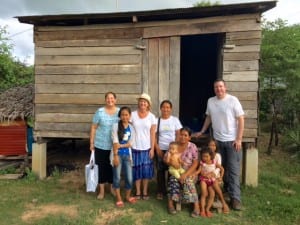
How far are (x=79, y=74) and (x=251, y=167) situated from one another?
12.9 feet

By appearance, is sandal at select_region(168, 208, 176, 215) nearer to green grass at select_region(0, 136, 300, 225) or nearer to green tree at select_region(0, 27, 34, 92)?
green grass at select_region(0, 136, 300, 225)

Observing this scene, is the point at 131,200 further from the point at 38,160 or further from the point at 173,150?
the point at 38,160

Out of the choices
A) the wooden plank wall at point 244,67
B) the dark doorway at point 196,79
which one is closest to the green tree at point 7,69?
the dark doorway at point 196,79

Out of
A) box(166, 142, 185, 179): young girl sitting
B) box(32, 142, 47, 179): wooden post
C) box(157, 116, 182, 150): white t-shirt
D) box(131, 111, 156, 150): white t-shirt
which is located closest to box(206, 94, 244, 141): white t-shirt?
box(157, 116, 182, 150): white t-shirt

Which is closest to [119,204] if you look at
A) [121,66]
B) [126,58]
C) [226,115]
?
[226,115]

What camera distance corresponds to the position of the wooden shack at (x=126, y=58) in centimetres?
660

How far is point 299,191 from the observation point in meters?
6.61

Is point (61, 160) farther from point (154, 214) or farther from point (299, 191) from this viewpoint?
point (299, 191)

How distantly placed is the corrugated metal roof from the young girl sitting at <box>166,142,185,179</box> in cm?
269

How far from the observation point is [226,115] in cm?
533

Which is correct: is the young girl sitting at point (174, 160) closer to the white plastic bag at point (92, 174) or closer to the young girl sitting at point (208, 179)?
the young girl sitting at point (208, 179)

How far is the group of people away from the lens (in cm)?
525

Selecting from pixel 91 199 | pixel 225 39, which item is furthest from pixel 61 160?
pixel 225 39

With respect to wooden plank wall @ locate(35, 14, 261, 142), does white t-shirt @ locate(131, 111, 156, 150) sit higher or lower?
lower
